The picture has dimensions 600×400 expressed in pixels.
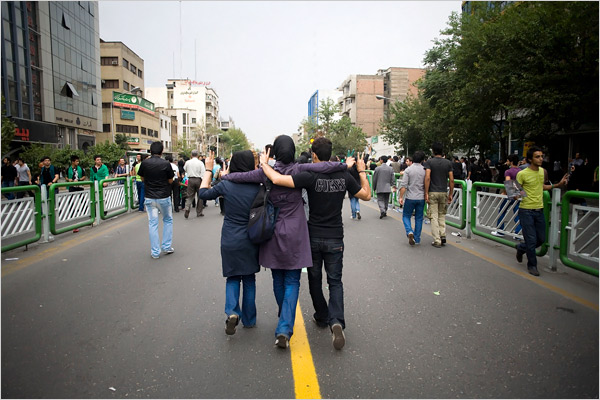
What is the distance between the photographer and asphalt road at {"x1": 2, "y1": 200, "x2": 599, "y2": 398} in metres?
2.94

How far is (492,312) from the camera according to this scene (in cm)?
439

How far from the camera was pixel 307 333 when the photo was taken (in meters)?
3.87

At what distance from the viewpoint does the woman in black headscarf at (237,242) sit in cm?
Result: 377

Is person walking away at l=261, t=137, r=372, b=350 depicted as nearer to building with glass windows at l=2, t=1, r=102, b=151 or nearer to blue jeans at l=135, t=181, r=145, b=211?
blue jeans at l=135, t=181, r=145, b=211

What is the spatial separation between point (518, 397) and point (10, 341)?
4048 mm

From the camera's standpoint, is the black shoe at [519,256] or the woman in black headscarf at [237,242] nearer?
the woman in black headscarf at [237,242]

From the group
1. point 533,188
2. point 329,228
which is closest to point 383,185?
point 533,188

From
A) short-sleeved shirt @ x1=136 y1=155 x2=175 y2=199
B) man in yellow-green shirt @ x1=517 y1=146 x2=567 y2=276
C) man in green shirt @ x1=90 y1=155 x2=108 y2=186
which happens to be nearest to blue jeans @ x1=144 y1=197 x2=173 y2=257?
short-sleeved shirt @ x1=136 y1=155 x2=175 y2=199

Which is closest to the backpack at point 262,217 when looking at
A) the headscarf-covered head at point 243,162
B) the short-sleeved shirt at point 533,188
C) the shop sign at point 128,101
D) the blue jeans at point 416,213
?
the headscarf-covered head at point 243,162

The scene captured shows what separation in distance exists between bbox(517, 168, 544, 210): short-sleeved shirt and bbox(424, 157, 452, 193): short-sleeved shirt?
2023mm

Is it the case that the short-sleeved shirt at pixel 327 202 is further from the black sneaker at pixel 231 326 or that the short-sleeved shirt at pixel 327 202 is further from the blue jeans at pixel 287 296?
the black sneaker at pixel 231 326

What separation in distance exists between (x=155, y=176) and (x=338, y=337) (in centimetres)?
471

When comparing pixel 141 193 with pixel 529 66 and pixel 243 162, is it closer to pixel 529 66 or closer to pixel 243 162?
pixel 243 162

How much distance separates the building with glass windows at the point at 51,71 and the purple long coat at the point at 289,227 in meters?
30.7
